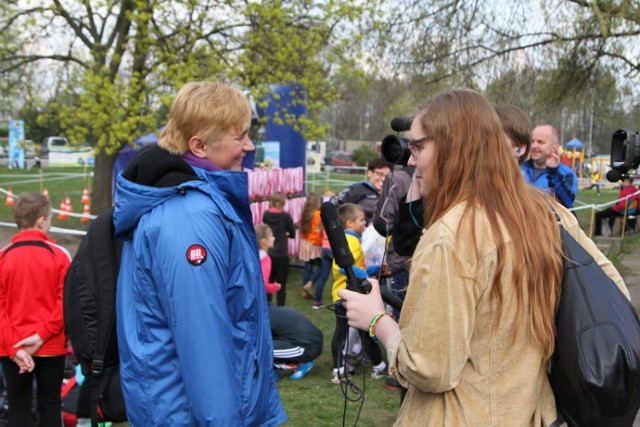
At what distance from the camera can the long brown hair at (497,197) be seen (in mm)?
1635

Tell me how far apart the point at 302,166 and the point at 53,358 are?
9256mm

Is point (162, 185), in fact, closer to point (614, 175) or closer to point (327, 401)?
point (614, 175)

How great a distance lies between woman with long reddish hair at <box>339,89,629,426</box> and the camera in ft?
5.25

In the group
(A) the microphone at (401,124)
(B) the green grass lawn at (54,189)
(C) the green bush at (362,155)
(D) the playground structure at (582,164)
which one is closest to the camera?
(A) the microphone at (401,124)

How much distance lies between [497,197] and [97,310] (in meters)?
1.64

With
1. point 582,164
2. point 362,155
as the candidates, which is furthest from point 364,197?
point 362,155

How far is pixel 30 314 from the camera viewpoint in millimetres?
3709

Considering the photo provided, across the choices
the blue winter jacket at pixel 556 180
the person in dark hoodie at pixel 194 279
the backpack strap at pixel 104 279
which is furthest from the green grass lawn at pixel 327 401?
the person in dark hoodie at pixel 194 279

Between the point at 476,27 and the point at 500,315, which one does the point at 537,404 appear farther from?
the point at 476,27

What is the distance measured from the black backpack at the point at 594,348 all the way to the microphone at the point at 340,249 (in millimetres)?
585

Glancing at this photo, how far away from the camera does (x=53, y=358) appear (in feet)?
12.5

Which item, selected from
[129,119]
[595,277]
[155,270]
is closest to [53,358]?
[155,270]

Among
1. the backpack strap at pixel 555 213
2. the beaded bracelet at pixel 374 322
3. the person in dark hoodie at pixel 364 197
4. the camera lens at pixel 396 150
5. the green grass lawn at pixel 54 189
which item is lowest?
the green grass lawn at pixel 54 189

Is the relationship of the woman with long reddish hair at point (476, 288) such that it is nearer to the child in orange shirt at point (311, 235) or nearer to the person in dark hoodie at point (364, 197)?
the person in dark hoodie at point (364, 197)
